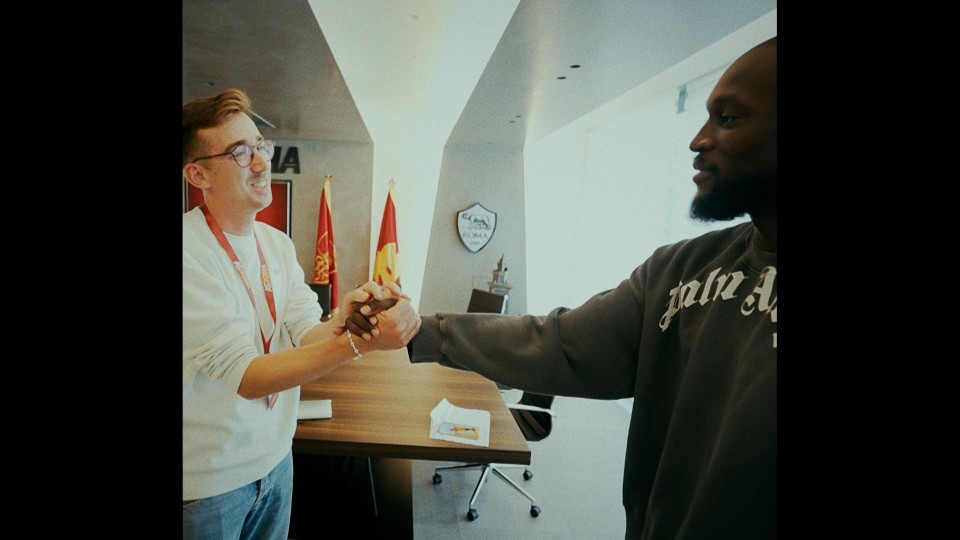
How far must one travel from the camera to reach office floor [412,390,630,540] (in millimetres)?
2682

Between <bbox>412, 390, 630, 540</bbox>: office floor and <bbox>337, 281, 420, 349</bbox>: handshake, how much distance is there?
1.86 m

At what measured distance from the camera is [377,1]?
3.07 meters

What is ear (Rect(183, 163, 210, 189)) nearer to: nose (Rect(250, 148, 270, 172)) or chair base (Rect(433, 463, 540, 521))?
nose (Rect(250, 148, 270, 172))

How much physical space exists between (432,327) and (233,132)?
61 centimetres

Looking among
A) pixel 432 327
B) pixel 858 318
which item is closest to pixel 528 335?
pixel 432 327

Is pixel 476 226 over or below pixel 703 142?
over

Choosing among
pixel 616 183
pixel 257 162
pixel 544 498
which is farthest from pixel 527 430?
pixel 616 183

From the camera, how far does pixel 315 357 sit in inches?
42.1

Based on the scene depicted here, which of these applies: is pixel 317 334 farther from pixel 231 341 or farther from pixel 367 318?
pixel 231 341

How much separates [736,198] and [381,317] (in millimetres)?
826

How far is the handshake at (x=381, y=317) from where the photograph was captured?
1.10 metres

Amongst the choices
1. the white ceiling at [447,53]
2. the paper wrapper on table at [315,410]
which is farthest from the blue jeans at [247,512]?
the white ceiling at [447,53]

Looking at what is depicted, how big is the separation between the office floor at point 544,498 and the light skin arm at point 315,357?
1.89 metres
